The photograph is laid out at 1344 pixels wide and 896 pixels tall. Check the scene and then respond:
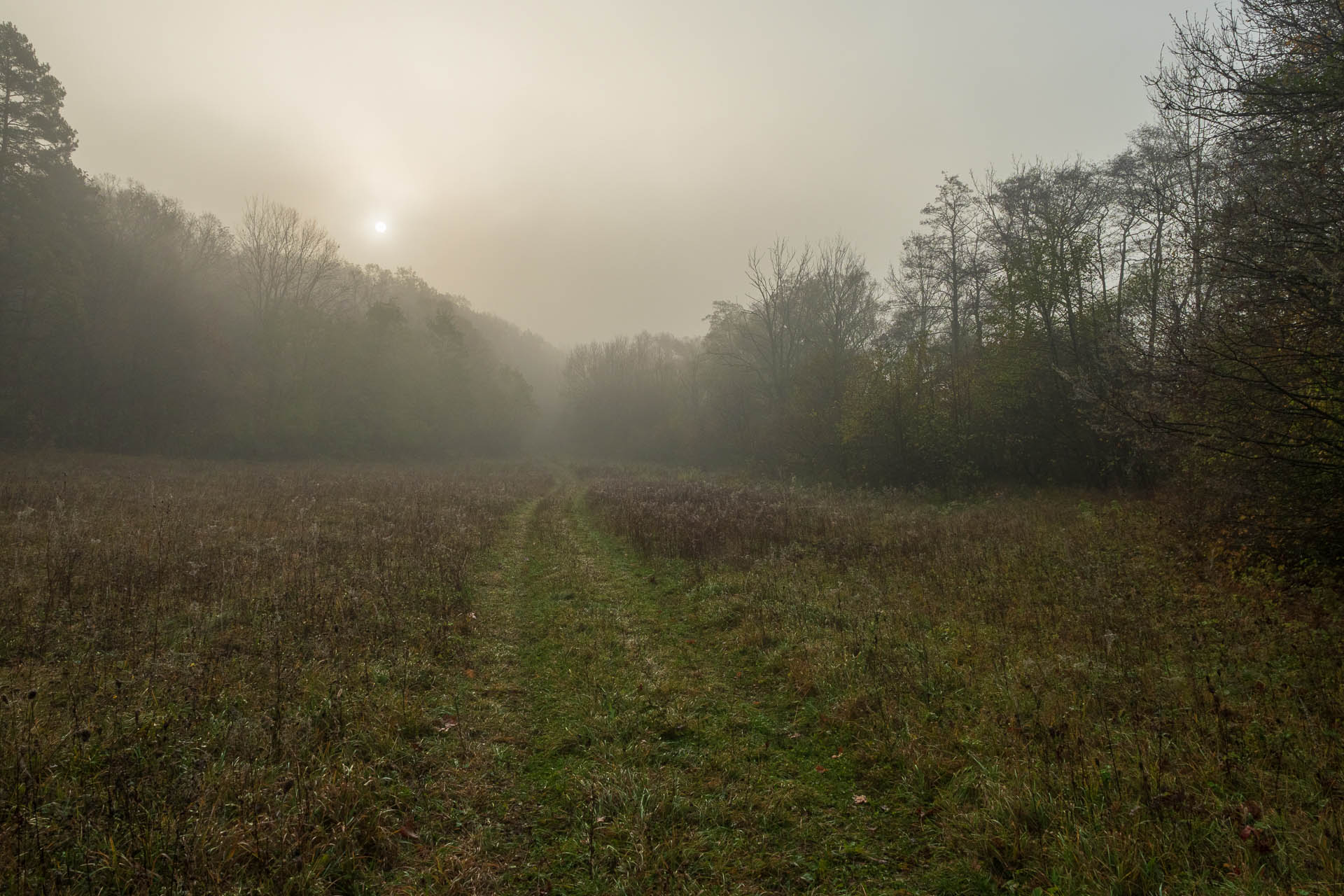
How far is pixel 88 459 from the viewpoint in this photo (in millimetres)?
25547

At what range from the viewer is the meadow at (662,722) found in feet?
12.0

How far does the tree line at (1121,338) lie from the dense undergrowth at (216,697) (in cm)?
1099

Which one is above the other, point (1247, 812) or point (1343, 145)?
point (1343, 145)

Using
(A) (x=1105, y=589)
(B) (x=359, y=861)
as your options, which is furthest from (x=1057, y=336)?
(B) (x=359, y=861)

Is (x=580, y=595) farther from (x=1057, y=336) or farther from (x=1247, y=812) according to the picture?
(x=1057, y=336)

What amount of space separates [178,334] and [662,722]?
139 feet

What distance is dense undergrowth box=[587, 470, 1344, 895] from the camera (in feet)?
11.8

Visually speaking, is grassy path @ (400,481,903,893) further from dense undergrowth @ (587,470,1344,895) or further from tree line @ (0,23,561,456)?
tree line @ (0,23,561,456)

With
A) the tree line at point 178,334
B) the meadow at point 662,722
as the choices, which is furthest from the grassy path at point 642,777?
the tree line at point 178,334

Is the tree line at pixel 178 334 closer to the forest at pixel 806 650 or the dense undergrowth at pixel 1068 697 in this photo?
the forest at pixel 806 650

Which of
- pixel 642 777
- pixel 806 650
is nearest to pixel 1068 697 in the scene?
pixel 806 650

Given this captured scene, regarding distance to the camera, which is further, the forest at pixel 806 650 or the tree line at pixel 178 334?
the tree line at pixel 178 334

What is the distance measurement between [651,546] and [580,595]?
12.0ft

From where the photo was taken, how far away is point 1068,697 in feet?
18.7
